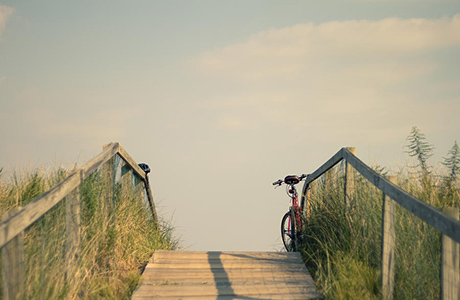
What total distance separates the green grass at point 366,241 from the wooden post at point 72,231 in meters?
2.45

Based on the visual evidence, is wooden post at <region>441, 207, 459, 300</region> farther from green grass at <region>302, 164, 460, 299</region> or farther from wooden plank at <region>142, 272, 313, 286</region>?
wooden plank at <region>142, 272, 313, 286</region>

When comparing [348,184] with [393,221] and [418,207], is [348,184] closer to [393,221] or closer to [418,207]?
[393,221]

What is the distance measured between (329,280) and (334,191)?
1.71m

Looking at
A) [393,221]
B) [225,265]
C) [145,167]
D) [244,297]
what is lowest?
[244,297]

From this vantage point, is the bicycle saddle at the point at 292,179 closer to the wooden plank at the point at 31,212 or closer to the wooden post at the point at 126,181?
the wooden post at the point at 126,181

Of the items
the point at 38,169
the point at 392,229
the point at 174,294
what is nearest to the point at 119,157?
the point at 38,169

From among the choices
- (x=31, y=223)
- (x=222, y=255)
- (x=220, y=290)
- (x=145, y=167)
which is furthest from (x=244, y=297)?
(x=145, y=167)

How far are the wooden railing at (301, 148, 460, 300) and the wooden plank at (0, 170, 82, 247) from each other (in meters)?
2.94

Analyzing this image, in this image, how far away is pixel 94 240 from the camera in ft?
16.9

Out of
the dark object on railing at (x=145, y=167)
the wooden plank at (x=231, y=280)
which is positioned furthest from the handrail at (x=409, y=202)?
Result: the dark object on railing at (x=145, y=167)

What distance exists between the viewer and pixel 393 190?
4.54m

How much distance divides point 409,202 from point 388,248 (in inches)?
29.5

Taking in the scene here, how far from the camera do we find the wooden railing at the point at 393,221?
3.58m

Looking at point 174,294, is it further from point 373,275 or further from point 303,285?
point 373,275
